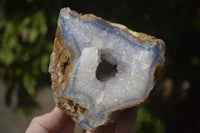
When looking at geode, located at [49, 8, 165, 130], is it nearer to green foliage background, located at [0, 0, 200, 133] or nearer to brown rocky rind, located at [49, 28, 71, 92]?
brown rocky rind, located at [49, 28, 71, 92]

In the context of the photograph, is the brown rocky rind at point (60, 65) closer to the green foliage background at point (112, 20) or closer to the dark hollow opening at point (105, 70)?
the dark hollow opening at point (105, 70)

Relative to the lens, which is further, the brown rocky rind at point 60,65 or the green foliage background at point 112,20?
the green foliage background at point 112,20

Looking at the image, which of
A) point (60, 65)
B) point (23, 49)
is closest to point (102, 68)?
point (60, 65)

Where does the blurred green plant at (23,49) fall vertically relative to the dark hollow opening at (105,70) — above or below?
below

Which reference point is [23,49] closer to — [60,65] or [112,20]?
[112,20]

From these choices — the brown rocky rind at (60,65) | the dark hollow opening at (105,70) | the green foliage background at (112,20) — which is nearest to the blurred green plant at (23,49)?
the green foliage background at (112,20)

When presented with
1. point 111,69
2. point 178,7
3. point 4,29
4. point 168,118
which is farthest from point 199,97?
point 4,29
